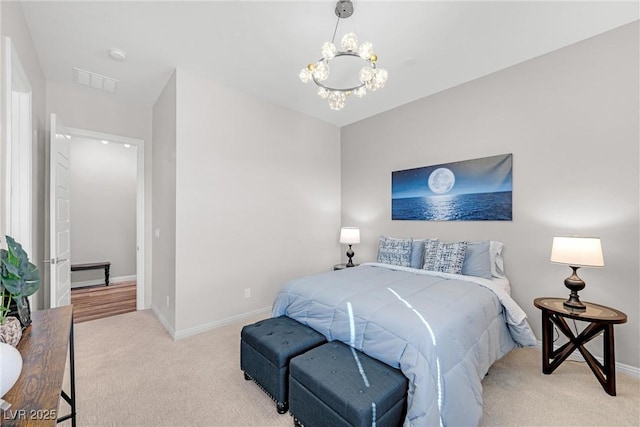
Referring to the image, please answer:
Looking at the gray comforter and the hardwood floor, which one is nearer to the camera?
the gray comforter

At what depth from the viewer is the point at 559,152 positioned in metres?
2.65

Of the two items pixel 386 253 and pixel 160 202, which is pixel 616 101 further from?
pixel 160 202

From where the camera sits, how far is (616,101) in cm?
237

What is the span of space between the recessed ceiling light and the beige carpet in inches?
112

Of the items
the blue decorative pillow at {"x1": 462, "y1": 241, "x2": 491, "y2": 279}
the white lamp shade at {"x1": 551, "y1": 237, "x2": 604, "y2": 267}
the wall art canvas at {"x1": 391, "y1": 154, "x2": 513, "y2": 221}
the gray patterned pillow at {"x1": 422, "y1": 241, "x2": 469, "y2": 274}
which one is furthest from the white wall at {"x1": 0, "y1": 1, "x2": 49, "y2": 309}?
the white lamp shade at {"x1": 551, "y1": 237, "x2": 604, "y2": 267}

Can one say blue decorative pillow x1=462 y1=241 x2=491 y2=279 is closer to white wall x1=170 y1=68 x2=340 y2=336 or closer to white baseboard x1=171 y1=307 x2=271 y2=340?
white wall x1=170 y1=68 x2=340 y2=336

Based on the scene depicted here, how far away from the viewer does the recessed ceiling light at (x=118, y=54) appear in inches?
103

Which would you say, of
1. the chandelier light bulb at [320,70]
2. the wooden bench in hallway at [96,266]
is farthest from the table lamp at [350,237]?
the wooden bench in hallway at [96,266]

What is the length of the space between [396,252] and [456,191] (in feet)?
3.36

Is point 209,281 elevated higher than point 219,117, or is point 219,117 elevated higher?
point 219,117

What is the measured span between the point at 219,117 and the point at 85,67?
137cm

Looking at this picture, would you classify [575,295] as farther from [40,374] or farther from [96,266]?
[96,266]

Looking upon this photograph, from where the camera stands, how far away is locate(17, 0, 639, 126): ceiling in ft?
6.97

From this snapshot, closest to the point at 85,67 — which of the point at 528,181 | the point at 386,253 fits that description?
the point at 386,253
